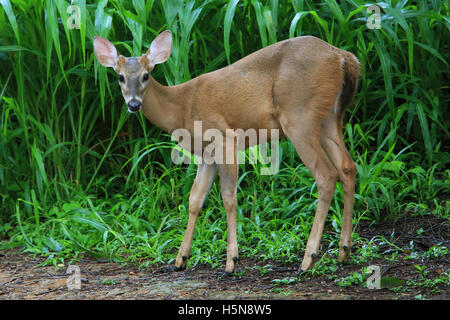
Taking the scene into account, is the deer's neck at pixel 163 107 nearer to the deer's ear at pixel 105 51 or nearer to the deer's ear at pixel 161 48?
the deer's ear at pixel 161 48

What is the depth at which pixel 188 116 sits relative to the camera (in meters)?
4.65

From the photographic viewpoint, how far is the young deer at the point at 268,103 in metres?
4.33

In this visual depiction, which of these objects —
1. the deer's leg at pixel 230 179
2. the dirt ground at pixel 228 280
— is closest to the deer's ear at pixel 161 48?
the deer's leg at pixel 230 179

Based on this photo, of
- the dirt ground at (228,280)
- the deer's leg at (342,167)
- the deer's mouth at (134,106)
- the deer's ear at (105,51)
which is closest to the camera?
the dirt ground at (228,280)

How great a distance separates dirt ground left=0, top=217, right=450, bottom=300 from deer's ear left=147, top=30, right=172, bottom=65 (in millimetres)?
1459

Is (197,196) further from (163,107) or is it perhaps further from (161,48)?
(161,48)

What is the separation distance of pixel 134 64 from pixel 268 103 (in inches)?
36.7

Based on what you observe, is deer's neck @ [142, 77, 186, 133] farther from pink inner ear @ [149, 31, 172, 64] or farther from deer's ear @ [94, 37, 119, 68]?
deer's ear @ [94, 37, 119, 68]

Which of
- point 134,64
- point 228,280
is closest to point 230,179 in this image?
point 228,280

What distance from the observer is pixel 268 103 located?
4.48 m

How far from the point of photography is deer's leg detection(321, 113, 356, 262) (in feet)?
14.5

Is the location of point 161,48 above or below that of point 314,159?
above

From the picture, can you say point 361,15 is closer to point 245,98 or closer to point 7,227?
point 245,98

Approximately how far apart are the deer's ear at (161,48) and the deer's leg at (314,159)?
95 cm
